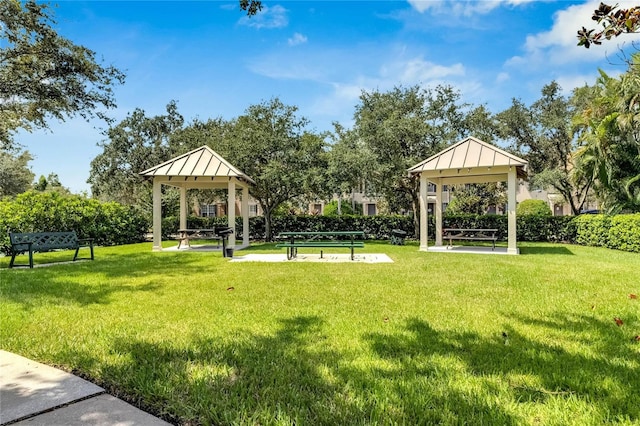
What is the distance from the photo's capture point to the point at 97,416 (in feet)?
7.98

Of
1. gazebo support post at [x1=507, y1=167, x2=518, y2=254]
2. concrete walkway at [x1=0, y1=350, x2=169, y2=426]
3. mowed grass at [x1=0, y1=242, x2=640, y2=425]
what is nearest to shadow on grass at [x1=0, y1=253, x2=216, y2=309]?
mowed grass at [x1=0, y1=242, x2=640, y2=425]

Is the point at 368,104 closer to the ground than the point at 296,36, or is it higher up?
higher up

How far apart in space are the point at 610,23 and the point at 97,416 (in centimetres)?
430

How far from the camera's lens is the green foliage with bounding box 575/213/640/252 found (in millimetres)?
14127

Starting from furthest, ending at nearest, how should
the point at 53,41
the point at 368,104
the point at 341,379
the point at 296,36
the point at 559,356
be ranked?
1. the point at 368,104
2. the point at 53,41
3. the point at 296,36
4. the point at 559,356
5. the point at 341,379

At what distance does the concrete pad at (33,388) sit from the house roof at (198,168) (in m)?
12.0

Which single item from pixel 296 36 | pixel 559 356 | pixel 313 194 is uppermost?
pixel 296 36

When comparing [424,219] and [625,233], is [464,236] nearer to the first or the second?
[424,219]

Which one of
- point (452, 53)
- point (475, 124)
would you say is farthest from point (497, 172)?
point (475, 124)

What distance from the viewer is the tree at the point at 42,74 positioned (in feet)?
35.0

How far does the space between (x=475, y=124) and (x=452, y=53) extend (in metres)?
8.92

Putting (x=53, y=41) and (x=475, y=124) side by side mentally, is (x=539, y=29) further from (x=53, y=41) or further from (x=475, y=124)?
(x=53, y=41)

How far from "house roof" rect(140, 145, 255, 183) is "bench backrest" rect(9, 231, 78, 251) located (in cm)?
491

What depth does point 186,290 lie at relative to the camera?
6.59m
